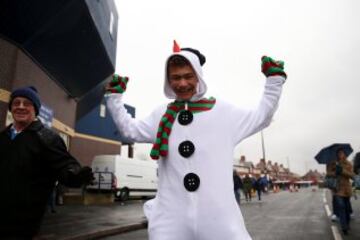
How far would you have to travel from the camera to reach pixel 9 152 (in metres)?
2.45

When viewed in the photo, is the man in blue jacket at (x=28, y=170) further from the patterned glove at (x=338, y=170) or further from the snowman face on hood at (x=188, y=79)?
the patterned glove at (x=338, y=170)

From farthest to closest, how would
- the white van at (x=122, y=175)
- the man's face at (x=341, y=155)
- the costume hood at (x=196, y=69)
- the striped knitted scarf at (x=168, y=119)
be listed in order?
the white van at (x=122, y=175)
the man's face at (x=341, y=155)
the costume hood at (x=196, y=69)
the striped knitted scarf at (x=168, y=119)

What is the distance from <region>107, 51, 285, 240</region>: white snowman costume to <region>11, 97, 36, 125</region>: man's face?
114 centimetres

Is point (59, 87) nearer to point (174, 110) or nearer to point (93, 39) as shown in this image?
point (93, 39)

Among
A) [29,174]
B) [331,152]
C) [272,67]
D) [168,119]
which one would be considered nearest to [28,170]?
[29,174]

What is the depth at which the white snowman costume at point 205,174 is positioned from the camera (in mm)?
1931

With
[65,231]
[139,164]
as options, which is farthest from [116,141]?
[65,231]

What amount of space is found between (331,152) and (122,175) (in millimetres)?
12157

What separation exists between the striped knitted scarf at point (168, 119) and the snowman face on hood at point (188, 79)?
5cm

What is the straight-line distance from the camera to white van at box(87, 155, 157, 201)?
1731cm

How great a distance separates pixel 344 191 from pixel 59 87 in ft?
34.3

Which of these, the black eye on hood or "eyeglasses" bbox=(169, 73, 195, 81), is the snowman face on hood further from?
the black eye on hood

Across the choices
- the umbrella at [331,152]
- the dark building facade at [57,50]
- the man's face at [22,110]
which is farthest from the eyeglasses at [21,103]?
the umbrella at [331,152]

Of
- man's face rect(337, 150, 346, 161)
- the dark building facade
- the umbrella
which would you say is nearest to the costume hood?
man's face rect(337, 150, 346, 161)
